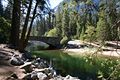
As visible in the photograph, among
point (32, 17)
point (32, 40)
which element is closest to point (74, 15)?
point (32, 17)

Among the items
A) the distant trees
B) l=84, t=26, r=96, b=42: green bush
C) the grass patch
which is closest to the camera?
l=84, t=26, r=96, b=42: green bush

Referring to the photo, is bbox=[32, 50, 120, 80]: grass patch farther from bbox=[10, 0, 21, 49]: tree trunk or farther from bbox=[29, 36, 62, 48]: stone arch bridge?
bbox=[29, 36, 62, 48]: stone arch bridge

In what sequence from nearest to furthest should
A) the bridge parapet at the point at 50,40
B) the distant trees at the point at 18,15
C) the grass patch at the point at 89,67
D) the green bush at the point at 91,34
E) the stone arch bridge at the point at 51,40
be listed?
the green bush at the point at 91,34 → the grass patch at the point at 89,67 → the distant trees at the point at 18,15 → the bridge parapet at the point at 50,40 → the stone arch bridge at the point at 51,40

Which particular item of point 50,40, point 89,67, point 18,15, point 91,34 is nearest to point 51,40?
point 50,40

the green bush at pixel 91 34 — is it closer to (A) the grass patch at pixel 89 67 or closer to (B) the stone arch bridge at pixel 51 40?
(A) the grass patch at pixel 89 67

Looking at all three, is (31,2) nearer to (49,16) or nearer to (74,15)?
(49,16)

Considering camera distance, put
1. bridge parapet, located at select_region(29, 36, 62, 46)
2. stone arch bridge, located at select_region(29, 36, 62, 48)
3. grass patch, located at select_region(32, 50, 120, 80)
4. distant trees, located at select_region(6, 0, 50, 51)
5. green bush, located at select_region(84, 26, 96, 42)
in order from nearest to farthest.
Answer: green bush, located at select_region(84, 26, 96, 42) → grass patch, located at select_region(32, 50, 120, 80) → distant trees, located at select_region(6, 0, 50, 51) → bridge parapet, located at select_region(29, 36, 62, 46) → stone arch bridge, located at select_region(29, 36, 62, 48)

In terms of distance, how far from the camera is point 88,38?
3146mm

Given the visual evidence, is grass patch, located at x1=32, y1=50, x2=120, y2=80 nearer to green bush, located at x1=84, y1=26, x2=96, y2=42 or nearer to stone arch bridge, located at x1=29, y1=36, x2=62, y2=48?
green bush, located at x1=84, y1=26, x2=96, y2=42

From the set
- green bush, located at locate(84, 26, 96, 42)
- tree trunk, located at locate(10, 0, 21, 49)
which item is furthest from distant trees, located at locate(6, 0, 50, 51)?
green bush, located at locate(84, 26, 96, 42)

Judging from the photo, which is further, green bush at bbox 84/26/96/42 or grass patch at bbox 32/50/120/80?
grass patch at bbox 32/50/120/80

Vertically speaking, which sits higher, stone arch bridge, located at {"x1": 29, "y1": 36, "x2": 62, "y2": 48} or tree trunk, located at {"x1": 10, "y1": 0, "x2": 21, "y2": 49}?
tree trunk, located at {"x1": 10, "y1": 0, "x2": 21, "y2": 49}

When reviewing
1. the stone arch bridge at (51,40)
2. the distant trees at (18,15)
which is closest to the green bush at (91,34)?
the distant trees at (18,15)

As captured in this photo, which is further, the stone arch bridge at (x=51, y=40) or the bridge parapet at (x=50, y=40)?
the stone arch bridge at (x=51, y=40)
